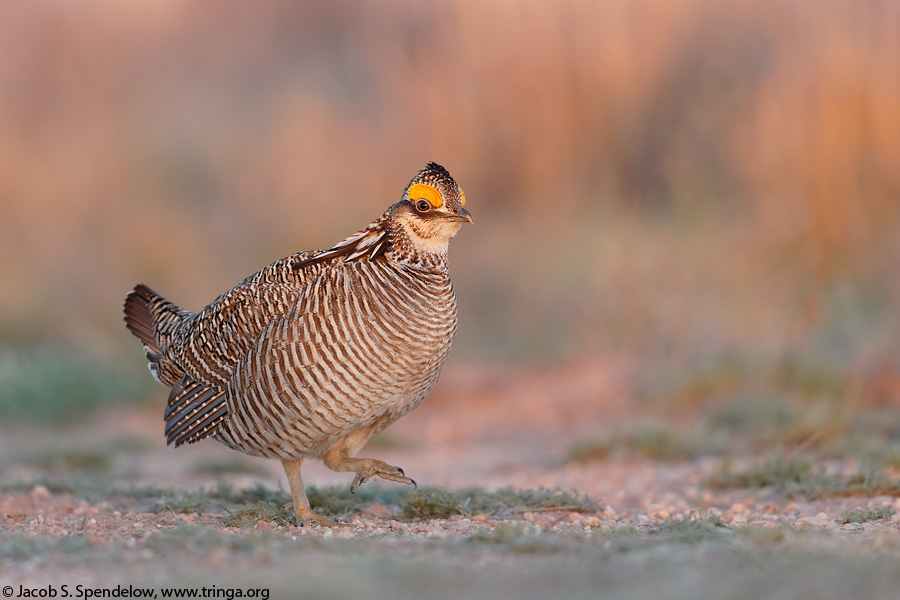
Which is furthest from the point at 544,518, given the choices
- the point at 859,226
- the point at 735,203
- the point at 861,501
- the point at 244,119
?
the point at 244,119

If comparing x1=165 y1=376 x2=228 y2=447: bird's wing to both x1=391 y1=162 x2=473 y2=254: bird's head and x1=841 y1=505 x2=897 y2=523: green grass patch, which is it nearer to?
x1=391 y1=162 x2=473 y2=254: bird's head

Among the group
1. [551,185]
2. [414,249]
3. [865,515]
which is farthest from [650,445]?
[551,185]

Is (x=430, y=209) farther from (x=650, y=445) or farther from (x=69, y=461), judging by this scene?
(x=69, y=461)

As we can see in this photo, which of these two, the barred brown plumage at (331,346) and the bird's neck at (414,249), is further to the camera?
the bird's neck at (414,249)

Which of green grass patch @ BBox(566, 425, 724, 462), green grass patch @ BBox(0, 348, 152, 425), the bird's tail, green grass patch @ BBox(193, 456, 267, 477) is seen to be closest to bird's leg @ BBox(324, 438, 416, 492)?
the bird's tail

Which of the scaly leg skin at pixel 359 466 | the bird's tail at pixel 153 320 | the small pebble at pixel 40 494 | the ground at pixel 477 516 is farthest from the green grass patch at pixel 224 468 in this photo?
the scaly leg skin at pixel 359 466

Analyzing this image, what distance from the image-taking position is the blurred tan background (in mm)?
9586

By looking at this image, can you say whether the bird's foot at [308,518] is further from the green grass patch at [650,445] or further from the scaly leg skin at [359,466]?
the green grass patch at [650,445]

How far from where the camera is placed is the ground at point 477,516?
3422mm

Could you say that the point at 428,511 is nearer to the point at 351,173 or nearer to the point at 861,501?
the point at 861,501

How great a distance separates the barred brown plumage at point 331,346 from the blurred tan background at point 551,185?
3451 millimetres

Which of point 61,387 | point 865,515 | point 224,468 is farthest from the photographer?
point 61,387

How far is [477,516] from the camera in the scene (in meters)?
5.13

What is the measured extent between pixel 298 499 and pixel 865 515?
8.01 ft
